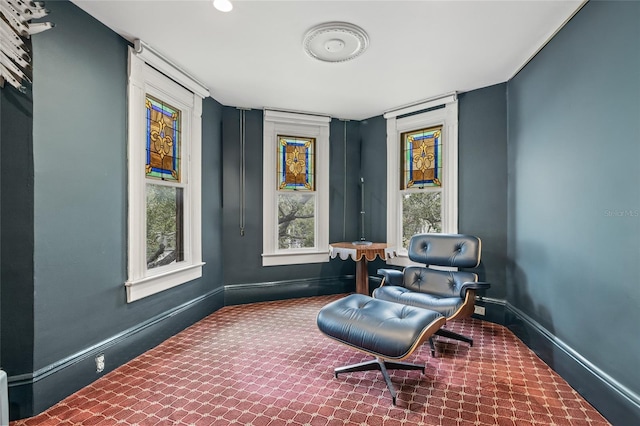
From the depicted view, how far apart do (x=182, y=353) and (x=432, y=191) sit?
3120 mm

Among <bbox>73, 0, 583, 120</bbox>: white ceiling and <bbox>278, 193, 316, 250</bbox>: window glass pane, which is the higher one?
<bbox>73, 0, 583, 120</bbox>: white ceiling

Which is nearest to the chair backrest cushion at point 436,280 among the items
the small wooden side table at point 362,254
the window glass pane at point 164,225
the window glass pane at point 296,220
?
the small wooden side table at point 362,254

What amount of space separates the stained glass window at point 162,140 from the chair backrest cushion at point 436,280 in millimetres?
2490

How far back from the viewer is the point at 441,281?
9.33ft

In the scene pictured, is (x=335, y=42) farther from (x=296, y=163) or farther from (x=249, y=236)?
(x=249, y=236)

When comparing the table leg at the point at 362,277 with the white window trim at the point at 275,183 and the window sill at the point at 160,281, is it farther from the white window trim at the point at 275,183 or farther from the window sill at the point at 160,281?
the window sill at the point at 160,281

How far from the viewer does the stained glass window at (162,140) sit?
2682 millimetres

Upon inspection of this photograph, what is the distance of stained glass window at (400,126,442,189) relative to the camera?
3.71 meters

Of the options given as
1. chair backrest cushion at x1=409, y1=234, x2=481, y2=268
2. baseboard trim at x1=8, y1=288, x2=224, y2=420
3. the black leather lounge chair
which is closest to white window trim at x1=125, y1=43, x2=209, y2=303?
baseboard trim at x1=8, y1=288, x2=224, y2=420

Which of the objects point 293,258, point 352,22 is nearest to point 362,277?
point 293,258

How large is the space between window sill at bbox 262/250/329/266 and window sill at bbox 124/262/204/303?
2.98 ft

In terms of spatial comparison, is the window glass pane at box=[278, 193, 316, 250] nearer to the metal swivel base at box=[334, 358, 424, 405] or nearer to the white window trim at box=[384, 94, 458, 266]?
the white window trim at box=[384, 94, 458, 266]

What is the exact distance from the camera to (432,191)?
375 cm

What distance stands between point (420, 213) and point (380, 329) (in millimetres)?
2328
